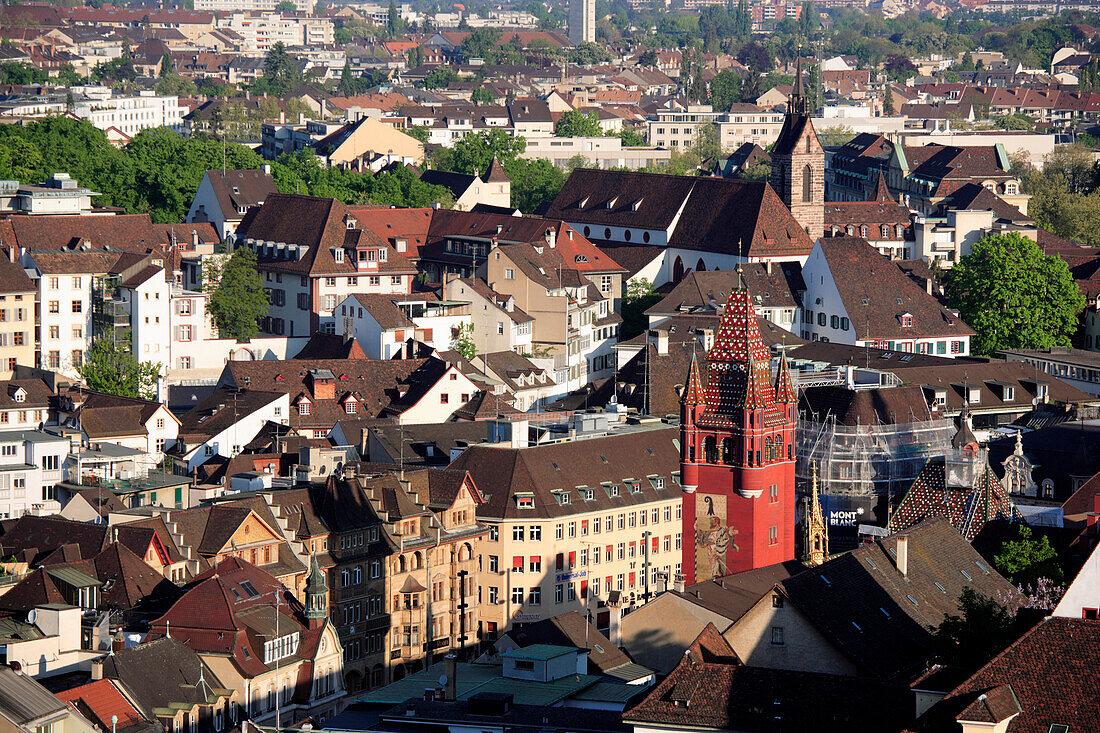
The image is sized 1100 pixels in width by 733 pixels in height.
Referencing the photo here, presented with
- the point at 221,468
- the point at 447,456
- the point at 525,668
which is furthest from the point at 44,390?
the point at 525,668

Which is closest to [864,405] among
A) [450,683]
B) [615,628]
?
[615,628]

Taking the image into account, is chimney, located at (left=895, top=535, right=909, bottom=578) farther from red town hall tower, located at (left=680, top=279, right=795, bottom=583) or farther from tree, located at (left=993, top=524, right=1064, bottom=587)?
red town hall tower, located at (left=680, top=279, right=795, bottom=583)

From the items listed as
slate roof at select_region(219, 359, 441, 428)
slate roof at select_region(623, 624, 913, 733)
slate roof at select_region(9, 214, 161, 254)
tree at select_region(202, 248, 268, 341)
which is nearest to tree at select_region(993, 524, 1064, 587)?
slate roof at select_region(623, 624, 913, 733)

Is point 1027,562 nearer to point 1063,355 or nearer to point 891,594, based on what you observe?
point 891,594

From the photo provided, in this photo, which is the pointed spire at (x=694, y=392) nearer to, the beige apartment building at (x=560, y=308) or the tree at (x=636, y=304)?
the beige apartment building at (x=560, y=308)

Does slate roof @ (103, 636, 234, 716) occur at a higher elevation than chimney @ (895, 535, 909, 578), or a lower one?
lower

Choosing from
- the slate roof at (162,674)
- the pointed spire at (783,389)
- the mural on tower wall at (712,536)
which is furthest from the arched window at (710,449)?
the slate roof at (162,674)

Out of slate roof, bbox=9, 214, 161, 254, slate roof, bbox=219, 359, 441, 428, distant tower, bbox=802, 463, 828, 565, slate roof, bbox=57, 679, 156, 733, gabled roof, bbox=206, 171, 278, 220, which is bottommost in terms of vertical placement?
slate roof, bbox=57, 679, 156, 733
